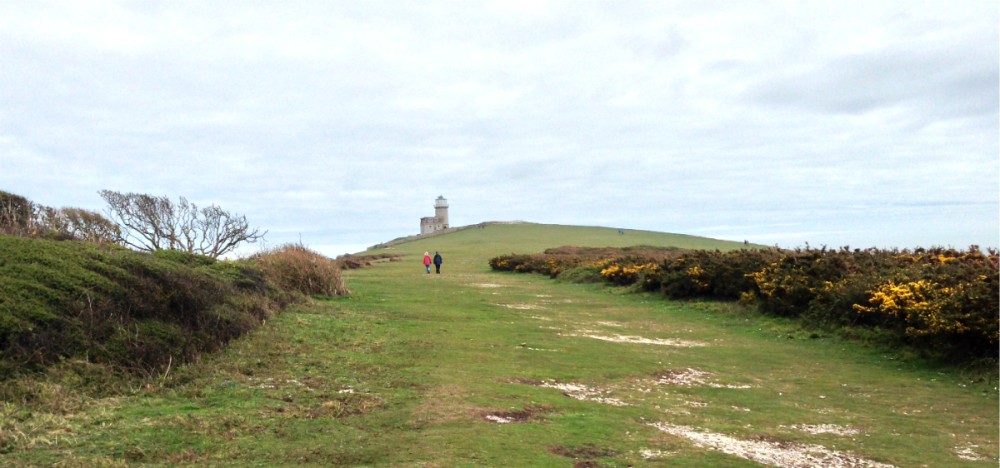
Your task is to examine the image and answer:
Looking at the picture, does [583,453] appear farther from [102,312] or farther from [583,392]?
[102,312]

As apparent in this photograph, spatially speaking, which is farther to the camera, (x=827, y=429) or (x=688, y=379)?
(x=688, y=379)

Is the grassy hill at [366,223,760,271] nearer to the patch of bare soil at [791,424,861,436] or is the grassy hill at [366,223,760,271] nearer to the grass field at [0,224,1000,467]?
the grass field at [0,224,1000,467]

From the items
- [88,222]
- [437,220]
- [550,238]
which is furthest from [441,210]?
[88,222]

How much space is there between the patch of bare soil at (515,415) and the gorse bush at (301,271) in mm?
11771

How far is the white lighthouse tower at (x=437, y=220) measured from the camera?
99875mm

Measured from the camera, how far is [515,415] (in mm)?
7156

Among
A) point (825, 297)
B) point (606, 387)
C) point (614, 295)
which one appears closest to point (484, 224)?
point (614, 295)

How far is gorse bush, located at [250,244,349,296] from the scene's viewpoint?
1838 centimetres

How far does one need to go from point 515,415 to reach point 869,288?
10421mm

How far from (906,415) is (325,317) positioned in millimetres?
10804

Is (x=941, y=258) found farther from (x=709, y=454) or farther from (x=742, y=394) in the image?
(x=709, y=454)

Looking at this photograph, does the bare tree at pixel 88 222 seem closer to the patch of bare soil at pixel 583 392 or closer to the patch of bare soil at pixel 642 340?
the patch of bare soil at pixel 642 340

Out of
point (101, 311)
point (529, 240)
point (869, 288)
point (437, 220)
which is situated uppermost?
point (437, 220)

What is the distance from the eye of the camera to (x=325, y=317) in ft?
47.8
